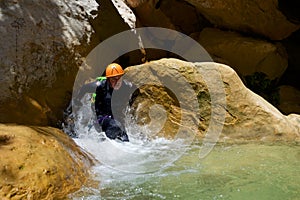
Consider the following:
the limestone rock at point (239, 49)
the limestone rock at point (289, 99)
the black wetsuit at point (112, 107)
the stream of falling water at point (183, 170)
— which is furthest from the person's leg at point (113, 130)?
the limestone rock at point (289, 99)

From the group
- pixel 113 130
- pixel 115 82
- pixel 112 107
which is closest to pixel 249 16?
pixel 115 82

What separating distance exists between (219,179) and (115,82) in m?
2.60

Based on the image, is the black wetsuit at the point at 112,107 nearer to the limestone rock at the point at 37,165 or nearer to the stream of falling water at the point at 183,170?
the stream of falling water at the point at 183,170

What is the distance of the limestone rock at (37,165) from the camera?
3344mm

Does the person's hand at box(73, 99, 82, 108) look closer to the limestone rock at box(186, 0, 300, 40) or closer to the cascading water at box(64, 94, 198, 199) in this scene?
the cascading water at box(64, 94, 198, 199)

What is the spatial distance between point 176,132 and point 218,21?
11.8 feet

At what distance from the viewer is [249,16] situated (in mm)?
8078

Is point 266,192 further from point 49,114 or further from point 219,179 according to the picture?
point 49,114

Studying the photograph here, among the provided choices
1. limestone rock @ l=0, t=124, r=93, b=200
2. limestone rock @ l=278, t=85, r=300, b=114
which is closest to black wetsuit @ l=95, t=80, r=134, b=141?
limestone rock @ l=0, t=124, r=93, b=200

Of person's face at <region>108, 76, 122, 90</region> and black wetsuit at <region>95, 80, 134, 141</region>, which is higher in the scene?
person's face at <region>108, 76, 122, 90</region>

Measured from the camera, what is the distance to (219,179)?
13.2 feet

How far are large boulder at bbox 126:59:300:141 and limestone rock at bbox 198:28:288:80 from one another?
241cm

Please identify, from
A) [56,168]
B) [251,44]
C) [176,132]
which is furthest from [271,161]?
[251,44]

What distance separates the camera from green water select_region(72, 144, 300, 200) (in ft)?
11.9
